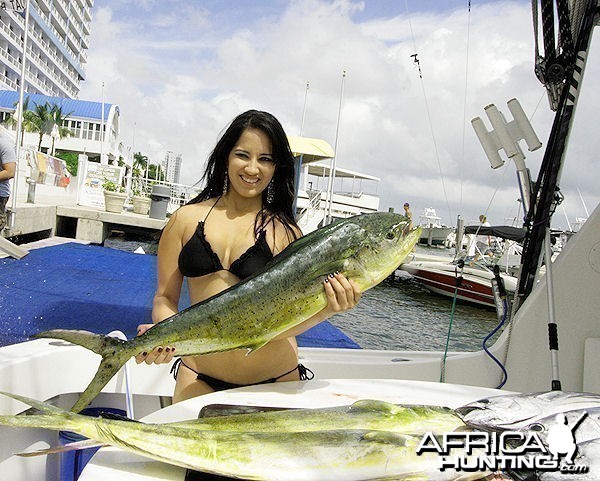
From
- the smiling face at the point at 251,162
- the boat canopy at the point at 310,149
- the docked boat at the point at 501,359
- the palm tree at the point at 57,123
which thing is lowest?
the docked boat at the point at 501,359

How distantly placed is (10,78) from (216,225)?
78189mm

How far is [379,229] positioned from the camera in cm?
188

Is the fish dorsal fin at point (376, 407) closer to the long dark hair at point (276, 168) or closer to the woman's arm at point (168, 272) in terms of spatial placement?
the long dark hair at point (276, 168)

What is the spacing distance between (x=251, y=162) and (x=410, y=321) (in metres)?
14.0

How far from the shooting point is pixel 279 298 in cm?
185

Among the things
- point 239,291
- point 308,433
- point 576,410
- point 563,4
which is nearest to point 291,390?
point 239,291

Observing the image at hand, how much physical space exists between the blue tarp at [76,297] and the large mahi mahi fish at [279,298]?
0.86 m

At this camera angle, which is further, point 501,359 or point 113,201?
point 113,201

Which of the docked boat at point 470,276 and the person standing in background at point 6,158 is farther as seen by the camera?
the docked boat at point 470,276

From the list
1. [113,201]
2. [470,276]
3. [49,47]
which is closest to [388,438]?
[470,276]

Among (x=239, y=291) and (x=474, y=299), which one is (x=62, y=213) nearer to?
(x=474, y=299)

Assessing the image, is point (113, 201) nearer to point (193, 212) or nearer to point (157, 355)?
point (193, 212)

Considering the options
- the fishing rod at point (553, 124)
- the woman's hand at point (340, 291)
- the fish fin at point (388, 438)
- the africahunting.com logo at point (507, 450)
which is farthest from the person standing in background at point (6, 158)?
the africahunting.com logo at point (507, 450)

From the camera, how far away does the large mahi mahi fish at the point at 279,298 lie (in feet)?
6.07
